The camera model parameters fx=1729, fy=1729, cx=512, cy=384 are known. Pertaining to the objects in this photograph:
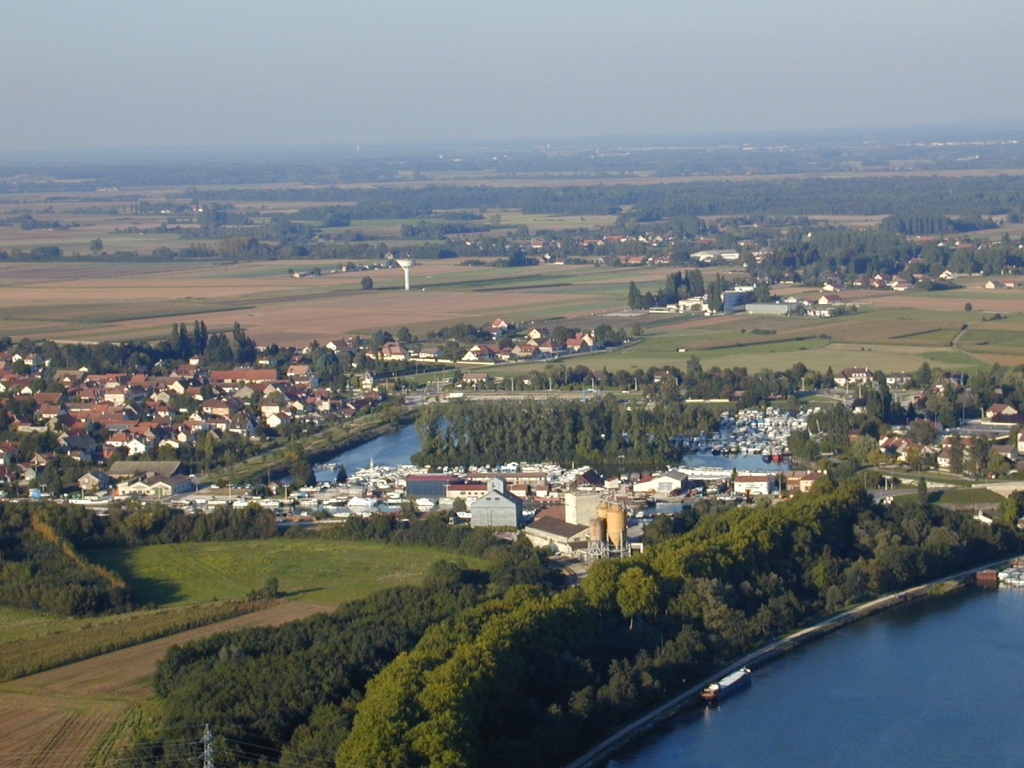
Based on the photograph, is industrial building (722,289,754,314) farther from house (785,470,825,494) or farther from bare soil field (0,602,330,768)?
bare soil field (0,602,330,768)

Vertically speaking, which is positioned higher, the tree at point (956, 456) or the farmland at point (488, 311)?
A: the tree at point (956, 456)

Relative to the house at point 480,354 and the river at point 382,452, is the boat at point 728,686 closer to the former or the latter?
the river at point 382,452

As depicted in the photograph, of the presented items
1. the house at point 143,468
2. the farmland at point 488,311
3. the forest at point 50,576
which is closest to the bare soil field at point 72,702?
the forest at point 50,576

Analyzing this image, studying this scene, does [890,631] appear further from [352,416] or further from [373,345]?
[373,345]

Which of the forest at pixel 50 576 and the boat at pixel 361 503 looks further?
the boat at pixel 361 503

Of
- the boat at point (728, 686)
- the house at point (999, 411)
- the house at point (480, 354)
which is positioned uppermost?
the boat at point (728, 686)

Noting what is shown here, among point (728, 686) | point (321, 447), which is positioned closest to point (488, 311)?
point (321, 447)

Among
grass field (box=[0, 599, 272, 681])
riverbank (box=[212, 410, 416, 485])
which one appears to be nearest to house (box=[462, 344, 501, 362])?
riverbank (box=[212, 410, 416, 485])
